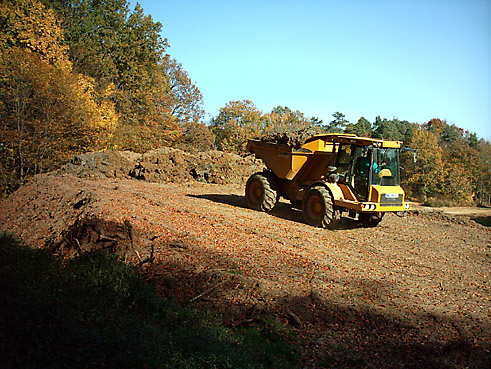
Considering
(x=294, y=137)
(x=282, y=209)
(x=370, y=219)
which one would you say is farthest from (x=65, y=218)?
(x=370, y=219)

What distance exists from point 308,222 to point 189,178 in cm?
928

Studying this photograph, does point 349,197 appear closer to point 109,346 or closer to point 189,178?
point 109,346

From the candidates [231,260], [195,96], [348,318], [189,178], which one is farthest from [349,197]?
[195,96]

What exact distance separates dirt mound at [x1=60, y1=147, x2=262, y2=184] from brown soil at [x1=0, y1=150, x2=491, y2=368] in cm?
389

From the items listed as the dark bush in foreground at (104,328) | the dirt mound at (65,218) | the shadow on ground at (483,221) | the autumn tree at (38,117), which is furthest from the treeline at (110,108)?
the dark bush in foreground at (104,328)

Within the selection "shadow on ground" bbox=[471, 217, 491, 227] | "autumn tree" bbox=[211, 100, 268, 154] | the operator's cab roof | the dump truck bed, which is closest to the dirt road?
the dump truck bed

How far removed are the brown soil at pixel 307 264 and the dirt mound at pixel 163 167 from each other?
3.89 metres

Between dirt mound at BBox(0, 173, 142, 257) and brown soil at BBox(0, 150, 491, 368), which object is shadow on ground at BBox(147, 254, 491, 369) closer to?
brown soil at BBox(0, 150, 491, 368)

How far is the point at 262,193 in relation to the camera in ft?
45.7

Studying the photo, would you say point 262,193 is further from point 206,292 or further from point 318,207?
point 206,292

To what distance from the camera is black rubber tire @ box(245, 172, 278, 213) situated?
544 inches

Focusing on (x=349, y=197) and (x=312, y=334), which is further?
(x=349, y=197)

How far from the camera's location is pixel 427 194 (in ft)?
96.3

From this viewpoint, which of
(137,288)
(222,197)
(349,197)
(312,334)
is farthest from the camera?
(222,197)
